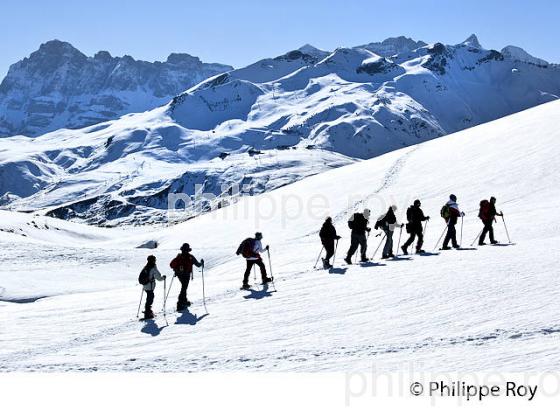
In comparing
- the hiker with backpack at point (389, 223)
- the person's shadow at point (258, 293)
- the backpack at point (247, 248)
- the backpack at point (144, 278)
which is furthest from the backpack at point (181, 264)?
the hiker with backpack at point (389, 223)

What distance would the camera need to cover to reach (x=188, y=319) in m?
17.7

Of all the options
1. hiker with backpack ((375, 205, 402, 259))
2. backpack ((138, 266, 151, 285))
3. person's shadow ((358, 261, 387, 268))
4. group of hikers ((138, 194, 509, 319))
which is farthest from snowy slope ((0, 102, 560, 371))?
backpack ((138, 266, 151, 285))

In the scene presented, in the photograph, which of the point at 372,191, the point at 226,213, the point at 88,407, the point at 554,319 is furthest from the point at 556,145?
the point at 88,407

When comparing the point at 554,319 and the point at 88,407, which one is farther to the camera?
the point at 554,319

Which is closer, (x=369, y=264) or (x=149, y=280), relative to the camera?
(x=149, y=280)

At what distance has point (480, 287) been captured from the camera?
55.0ft

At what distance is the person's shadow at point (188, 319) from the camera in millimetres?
17284

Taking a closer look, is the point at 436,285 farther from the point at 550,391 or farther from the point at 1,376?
the point at 1,376

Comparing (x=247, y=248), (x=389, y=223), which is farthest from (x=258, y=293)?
(x=389, y=223)

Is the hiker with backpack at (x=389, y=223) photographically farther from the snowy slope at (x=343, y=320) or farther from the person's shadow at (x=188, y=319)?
the person's shadow at (x=188, y=319)

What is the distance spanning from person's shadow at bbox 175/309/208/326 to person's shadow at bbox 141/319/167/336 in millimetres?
521

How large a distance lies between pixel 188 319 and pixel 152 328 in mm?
1083

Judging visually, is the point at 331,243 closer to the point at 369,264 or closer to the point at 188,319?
the point at 369,264

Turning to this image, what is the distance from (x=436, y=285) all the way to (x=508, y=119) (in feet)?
143
